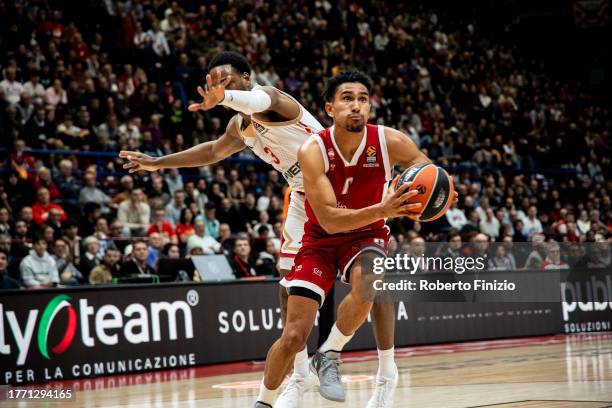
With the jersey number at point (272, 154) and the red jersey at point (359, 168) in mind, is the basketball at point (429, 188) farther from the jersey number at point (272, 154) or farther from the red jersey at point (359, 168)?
the jersey number at point (272, 154)

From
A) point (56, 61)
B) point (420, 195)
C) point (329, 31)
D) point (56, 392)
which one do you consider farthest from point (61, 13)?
point (420, 195)

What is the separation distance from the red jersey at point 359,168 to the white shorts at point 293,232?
1.29 meters

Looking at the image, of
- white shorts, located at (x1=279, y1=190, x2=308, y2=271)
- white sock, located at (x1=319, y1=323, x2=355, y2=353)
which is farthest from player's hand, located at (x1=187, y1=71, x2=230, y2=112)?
white sock, located at (x1=319, y1=323, x2=355, y2=353)

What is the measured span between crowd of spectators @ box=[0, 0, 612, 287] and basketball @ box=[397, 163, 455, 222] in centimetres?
→ 731

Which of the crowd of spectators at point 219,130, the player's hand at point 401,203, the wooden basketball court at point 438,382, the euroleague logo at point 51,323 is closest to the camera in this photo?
the player's hand at point 401,203

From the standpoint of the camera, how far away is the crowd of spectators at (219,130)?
1380 centimetres

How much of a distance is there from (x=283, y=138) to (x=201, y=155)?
0.78 metres

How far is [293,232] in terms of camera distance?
7.32 m

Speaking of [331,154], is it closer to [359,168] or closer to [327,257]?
[359,168]

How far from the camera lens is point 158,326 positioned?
37.1 feet

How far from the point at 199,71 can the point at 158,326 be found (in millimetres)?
7766

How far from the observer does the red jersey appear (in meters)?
5.99

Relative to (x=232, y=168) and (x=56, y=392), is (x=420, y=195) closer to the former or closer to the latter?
(x=56, y=392)

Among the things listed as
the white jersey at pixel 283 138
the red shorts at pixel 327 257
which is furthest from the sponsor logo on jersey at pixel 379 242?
the white jersey at pixel 283 138
